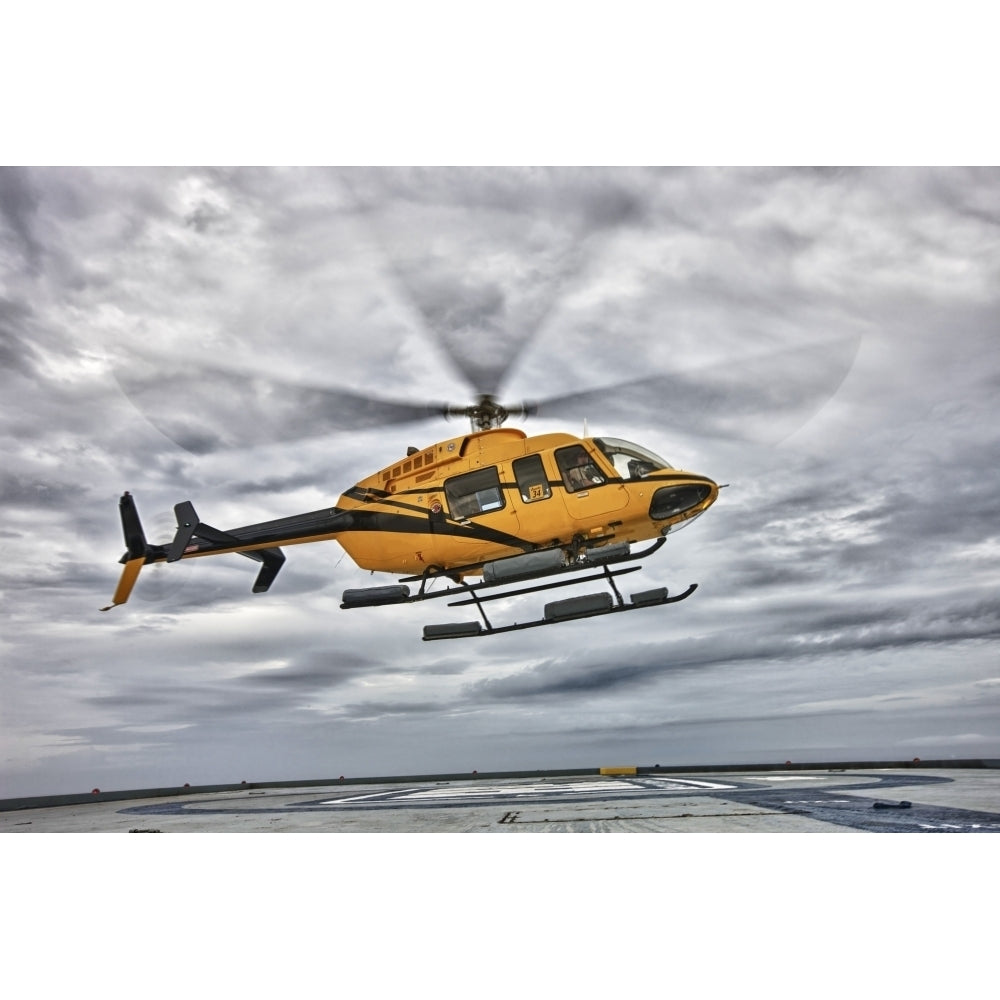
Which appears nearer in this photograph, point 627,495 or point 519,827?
point 519,827

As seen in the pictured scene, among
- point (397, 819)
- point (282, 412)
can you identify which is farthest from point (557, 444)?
point (397, 819)

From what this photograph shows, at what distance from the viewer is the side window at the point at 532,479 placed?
9.23 m

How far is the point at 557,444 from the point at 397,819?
4975 millimetres

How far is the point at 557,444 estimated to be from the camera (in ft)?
30.5

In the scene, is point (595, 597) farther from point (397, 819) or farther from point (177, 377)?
point (177, 377)

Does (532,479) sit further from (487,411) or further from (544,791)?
(544,791)

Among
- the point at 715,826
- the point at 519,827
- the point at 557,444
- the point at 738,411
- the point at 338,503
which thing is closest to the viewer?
the point at 715,826

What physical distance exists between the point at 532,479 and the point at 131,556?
6195 mm

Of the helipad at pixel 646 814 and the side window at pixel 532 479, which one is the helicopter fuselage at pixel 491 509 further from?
the helipad at pixel 646 814

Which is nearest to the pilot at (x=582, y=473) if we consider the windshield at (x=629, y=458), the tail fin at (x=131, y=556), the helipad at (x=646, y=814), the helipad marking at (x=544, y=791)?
the windshield at (x=629, y=458)

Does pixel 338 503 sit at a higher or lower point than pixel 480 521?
higher

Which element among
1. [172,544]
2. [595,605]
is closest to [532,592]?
[595,605]

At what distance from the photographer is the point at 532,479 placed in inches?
365

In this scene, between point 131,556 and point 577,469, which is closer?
point 577,469
